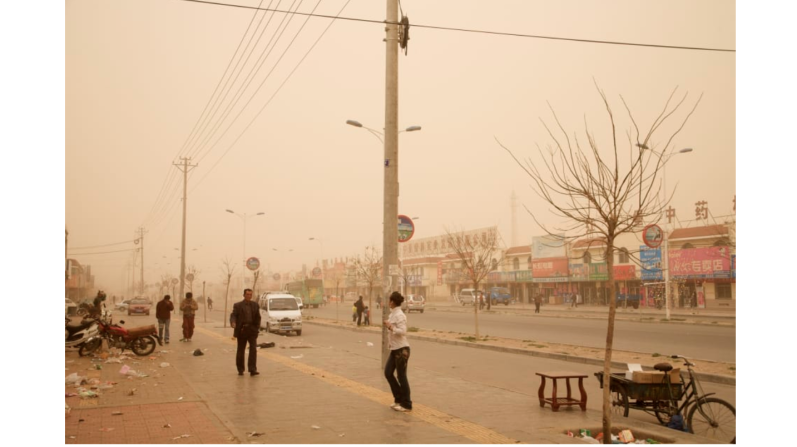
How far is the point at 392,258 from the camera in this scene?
13594 millimetres

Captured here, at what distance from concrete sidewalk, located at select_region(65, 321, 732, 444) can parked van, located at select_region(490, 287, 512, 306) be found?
168ft

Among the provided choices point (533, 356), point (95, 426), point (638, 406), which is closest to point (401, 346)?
point (638, 406)

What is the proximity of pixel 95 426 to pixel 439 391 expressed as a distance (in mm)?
5624

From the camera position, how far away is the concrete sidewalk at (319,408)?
24.5ft

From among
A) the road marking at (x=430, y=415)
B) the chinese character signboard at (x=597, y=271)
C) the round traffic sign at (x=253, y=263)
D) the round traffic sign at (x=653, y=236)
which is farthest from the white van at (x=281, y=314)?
the chinese character signboard at (x=597, y=271)

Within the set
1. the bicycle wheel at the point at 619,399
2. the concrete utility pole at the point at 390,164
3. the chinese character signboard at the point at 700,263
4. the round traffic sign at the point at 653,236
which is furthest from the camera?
the chinese character signboard at the point at 700,263

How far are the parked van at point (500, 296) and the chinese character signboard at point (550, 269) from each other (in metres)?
3.80

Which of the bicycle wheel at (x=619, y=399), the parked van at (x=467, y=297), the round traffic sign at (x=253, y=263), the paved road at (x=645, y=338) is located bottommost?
the parked van at (x=467, y=297)

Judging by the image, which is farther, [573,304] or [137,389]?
[573,304]

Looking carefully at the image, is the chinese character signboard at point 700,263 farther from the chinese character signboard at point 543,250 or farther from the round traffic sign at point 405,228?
the round traffic sign at point 405,228

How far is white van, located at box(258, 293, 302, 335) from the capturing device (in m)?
27.0

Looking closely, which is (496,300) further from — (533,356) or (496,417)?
(496,417)

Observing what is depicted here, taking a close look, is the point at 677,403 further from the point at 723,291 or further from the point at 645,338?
the point at 723,291

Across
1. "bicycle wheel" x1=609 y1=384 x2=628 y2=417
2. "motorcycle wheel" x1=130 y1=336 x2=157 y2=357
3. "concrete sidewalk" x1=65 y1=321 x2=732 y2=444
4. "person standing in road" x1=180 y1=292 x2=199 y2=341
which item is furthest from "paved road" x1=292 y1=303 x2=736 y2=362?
"motorcycle wheel" x1=130 y1=336 x2=157 y2=357
